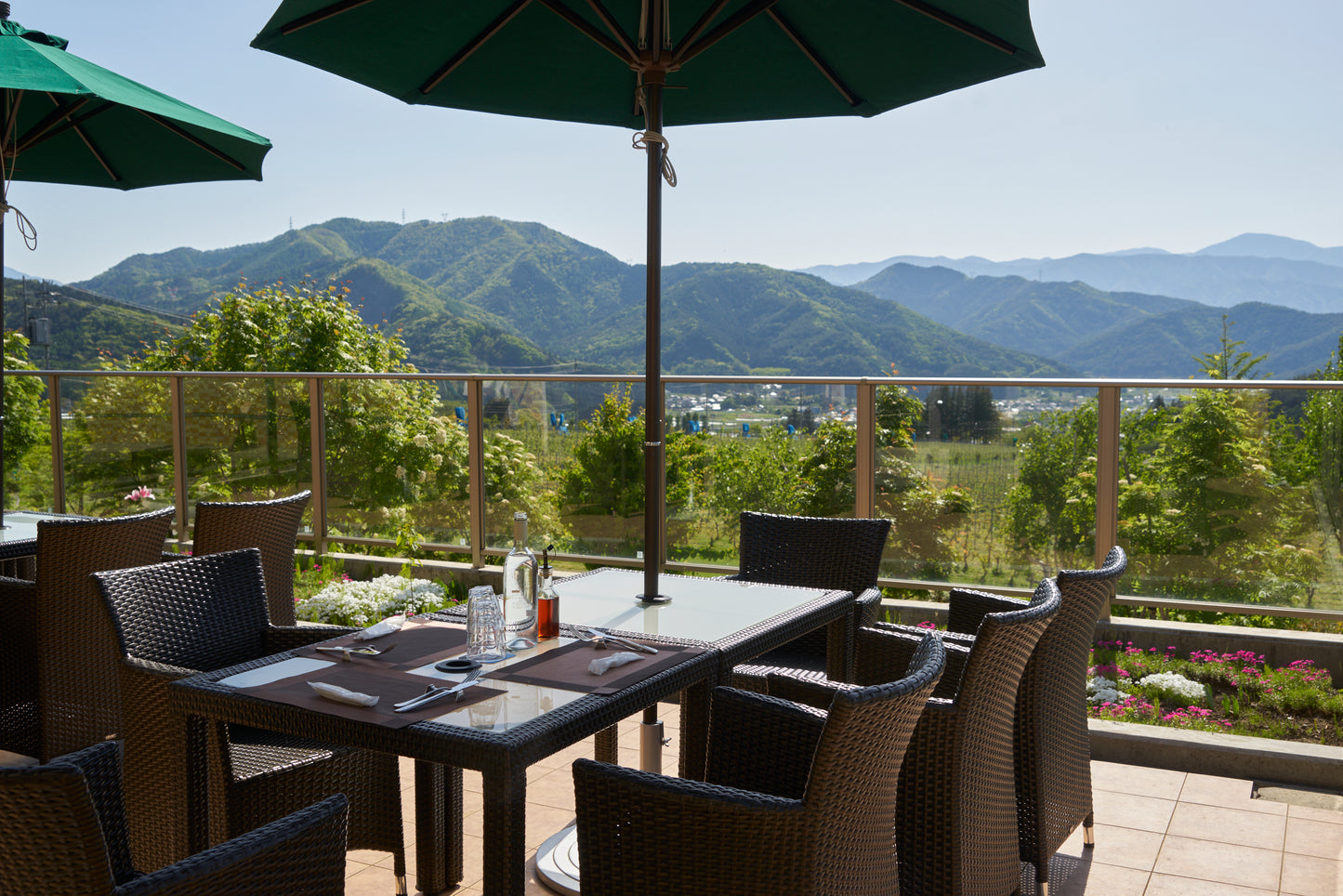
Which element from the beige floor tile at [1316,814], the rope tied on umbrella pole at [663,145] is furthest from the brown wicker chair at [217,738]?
the beige floor tile at [1316,814]

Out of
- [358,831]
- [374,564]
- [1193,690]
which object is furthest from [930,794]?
[374,564]

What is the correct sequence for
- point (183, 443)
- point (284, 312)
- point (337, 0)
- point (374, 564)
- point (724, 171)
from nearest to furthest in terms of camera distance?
1. point (337, 0)
2. point (374, 564)
3. point (183, 443)
4. point (284, 312)
5. point (724, 171)

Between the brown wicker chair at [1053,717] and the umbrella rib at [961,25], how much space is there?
4.81ft

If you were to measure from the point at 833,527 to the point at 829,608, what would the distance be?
0.75 m

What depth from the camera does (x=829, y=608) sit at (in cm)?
274

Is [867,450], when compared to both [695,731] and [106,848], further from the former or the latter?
[106,848]

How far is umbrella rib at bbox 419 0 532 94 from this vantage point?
284cm

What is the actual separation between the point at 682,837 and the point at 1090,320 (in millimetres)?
85890

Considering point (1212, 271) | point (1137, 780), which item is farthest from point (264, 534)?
point (1212, 271)

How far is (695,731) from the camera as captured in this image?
2.30 meters

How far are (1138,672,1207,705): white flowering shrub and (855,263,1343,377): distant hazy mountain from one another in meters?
66.5

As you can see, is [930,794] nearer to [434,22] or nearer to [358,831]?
[358,831]

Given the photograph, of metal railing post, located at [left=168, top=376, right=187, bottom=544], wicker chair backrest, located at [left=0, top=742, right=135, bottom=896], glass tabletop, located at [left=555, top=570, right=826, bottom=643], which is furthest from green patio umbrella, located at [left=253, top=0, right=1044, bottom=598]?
metal railing post, located at [left=168, top=376, right=187, bottom=544]

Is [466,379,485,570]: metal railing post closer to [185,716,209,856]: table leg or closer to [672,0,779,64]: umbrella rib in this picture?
[672,0,779,64]: umbrella rib
